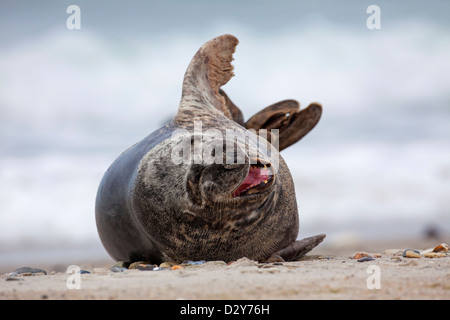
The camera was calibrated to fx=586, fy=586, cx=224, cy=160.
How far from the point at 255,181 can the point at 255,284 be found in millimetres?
1181

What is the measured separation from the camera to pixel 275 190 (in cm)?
463

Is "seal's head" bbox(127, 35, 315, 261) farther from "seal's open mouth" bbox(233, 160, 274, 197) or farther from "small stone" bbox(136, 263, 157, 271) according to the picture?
"small stone" bbox(136, 263, 157, 271)

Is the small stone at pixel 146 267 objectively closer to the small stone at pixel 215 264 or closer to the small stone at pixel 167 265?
the small stone at pixel 167 265

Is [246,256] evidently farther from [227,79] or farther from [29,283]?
[227,79]

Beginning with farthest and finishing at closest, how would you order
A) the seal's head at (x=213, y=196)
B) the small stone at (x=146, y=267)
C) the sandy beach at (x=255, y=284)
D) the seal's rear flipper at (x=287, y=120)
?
the seal's rear flipper at (x=287, y=120) < the small stone at (x=146, y=267) < the seal's head at (x=213, y=196) < the sandy beach at (x=255, y=284)

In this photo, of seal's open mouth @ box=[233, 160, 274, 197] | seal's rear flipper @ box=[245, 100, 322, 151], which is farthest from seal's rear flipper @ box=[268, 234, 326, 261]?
seal's rear flipper @ box=[245, 100, 322, 151]

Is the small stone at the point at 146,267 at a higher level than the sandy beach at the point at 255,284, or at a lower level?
lower

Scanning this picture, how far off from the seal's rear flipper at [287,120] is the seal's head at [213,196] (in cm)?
195

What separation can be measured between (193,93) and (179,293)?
10.0 ft

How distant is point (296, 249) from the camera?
5.14 meters

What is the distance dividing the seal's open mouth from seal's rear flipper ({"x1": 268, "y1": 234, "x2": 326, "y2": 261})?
86 cm

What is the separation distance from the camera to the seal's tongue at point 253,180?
4152mm

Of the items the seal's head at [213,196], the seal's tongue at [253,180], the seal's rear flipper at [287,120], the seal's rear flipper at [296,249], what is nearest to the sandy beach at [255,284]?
the seal's head at [213,196]
